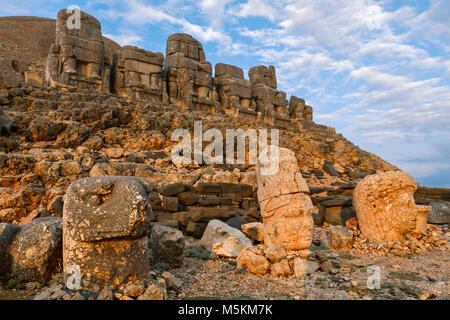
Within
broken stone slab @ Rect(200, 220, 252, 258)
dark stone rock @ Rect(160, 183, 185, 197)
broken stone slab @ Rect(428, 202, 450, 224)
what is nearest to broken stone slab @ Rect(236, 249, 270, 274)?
broken stone slab @ Rect(200, 220, 252, 258)

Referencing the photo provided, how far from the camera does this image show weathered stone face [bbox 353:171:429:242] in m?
6.36

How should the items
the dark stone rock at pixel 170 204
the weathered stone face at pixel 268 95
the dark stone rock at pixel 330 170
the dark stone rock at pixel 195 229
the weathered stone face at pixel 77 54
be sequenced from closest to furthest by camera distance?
1. the dark stone rock at pixel 195 229
2. the dark stone rock at pixel 170 204
3. the weathered stone face at pixel 77 54
4. the dark stone rock at pixel 330 170
5. the weathered stone face at pixel 268 95

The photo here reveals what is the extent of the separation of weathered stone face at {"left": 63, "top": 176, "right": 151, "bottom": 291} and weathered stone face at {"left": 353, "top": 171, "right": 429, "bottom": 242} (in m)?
5.31

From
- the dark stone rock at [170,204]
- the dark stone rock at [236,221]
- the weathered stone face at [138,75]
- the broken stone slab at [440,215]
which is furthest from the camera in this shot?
the weathered stone face at [138,75]

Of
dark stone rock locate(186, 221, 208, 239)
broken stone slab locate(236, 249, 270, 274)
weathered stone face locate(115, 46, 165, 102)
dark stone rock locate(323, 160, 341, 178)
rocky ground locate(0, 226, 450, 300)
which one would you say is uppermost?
weathered stone face locate(115, 46, 165, 102)

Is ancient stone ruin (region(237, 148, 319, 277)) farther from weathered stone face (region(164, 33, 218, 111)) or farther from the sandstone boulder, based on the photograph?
weathered stone face (region(164, 33, 218, 111))

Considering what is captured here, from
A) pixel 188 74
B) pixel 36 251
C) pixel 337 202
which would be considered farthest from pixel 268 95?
pixel 36 251

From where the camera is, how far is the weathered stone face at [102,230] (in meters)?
3.05

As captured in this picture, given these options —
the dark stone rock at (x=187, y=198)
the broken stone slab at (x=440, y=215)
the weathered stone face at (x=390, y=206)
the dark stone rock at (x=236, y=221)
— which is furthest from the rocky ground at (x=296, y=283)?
the broken stone slab at (x=440, y=215)

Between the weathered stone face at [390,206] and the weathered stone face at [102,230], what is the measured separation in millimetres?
5309

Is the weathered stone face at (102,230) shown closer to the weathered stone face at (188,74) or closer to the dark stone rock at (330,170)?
the dark stone rock at (330,170)

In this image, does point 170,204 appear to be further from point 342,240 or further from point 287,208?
point 342,240

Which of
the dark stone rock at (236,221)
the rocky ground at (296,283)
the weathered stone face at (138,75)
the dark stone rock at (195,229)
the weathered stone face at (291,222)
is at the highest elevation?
the weathered stone face at (138,75)
